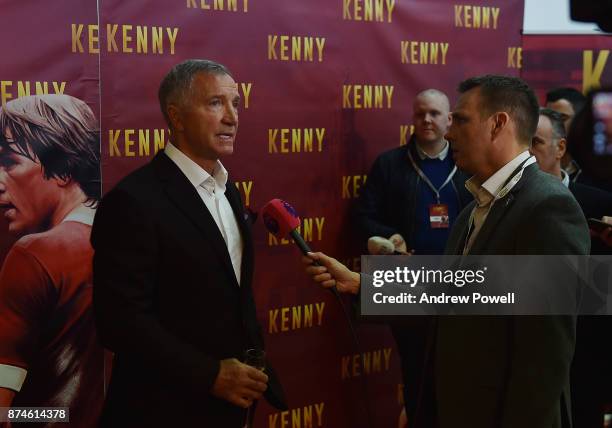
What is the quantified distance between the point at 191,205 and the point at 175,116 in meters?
0.33

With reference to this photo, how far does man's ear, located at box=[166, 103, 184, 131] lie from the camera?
246 centimetres

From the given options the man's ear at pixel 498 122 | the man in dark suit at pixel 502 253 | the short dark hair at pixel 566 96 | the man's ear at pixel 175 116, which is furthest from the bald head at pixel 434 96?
the man's ear at pixel 175 116

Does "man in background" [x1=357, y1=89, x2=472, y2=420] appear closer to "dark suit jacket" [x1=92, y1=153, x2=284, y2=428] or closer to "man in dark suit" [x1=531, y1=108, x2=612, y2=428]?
"man in dark suit" [x1=531, y1=108, x2=612, y2=428]

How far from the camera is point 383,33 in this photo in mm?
4332

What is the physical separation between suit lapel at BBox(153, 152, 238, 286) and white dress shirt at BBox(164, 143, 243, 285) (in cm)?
5

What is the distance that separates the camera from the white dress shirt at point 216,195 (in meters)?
2.42

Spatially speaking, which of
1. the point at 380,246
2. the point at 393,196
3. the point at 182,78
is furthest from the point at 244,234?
the point at 393,196

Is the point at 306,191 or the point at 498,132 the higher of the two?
the point at 498,132

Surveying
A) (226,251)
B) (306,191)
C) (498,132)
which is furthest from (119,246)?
(306,191)

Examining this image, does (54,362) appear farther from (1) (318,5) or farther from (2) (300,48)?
(1) (318,5)

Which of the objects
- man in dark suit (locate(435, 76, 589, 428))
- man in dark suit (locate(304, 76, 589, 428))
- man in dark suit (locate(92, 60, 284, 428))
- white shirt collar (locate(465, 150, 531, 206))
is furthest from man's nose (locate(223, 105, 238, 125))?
white shirt collar (locate(465, 150, 531, 206))

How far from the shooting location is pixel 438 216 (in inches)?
164

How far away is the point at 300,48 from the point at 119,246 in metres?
2.12

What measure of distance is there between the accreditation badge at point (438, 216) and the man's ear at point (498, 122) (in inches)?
69.8
